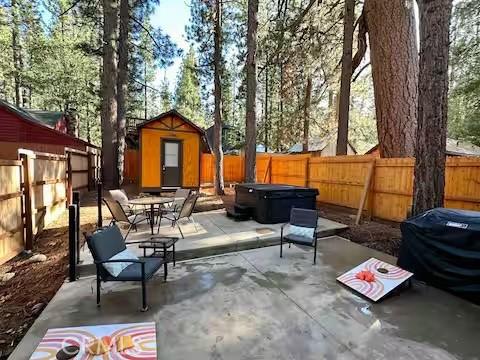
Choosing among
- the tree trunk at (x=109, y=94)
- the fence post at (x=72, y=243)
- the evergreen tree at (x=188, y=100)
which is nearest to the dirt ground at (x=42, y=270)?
the fence post at (x=72, y=243)

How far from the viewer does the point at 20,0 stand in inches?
659

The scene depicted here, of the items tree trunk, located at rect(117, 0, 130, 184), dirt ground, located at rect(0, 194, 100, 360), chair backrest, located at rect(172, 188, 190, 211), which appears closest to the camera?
dirt ground, located at rect(0, 194, 100, 360)

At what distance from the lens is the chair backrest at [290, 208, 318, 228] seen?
15.9 ft

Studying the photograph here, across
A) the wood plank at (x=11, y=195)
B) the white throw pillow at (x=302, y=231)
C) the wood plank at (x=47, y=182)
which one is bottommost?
the white throw pillow at (x=302, y=231)

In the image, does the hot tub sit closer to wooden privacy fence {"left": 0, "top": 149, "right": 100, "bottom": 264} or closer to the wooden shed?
wooden privacy fence {"left": 0, "top": 149, "right": 100, "bottom": 264}

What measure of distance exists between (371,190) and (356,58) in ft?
16.5

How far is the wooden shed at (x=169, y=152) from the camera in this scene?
11.6 m

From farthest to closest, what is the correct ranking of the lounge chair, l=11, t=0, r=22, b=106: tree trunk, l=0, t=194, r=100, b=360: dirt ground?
l=11, t=0, r=22, b=106: tree trunk, the lounge chair, l=0, t=194, r=100, b=360: dirt ground

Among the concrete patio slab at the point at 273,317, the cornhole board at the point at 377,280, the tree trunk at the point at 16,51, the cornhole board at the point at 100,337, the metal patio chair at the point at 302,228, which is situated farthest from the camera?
the tree trunk at the point at 16,51

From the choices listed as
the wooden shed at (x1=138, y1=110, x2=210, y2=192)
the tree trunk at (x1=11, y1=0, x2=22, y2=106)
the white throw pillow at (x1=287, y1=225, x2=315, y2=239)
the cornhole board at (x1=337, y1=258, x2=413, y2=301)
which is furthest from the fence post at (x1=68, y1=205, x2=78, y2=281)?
the tree trunk at (x1=11, y1=0, x2=22, y2=106)

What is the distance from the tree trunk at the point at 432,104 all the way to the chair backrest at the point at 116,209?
5.11m

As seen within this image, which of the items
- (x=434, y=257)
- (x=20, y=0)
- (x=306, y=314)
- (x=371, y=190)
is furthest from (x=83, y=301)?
(x=20, y=0)

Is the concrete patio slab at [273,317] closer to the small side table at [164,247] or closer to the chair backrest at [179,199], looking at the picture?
the small side table at [164,247]

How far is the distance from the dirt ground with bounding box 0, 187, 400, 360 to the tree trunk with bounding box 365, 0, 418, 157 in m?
2.53
